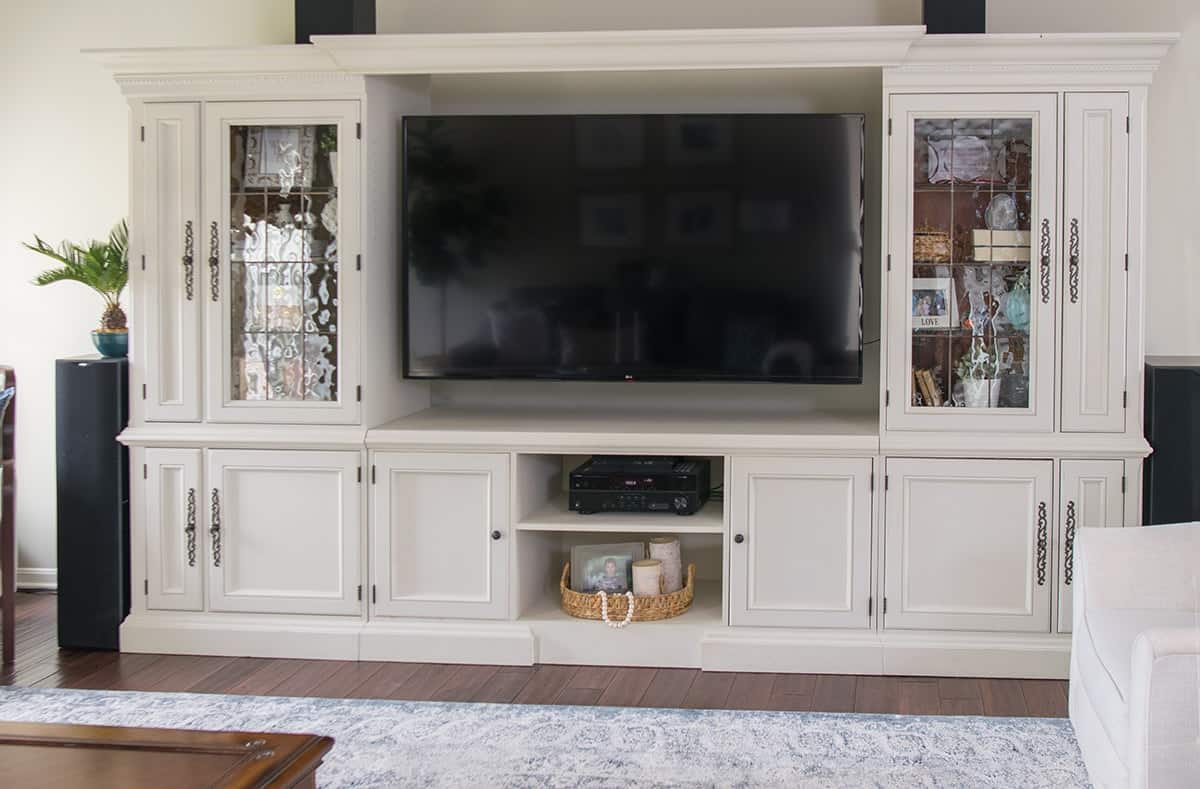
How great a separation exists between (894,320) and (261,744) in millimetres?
2345

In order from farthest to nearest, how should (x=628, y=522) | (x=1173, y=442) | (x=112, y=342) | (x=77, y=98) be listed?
1. (x=77, y=98)
2. (x=112, y=342)
3. (x=628, y=522)
4. (x=1173, y=442)

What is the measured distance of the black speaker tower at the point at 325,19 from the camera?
391cm

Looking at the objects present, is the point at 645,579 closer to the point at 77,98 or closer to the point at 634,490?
the point at 634,490

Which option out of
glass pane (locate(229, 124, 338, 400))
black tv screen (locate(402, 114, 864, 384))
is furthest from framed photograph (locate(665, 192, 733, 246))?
glass pane (locate(229, 124, 338, 400))

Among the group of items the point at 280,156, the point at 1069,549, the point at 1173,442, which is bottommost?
the point at 1069,549

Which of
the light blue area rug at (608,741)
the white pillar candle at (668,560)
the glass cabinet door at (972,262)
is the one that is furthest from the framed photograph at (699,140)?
the light blue area rug at (608,741)

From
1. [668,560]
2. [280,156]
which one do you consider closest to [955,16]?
[668,560]

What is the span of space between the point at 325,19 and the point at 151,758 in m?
2.64

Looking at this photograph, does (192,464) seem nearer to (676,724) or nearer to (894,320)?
(676,724)

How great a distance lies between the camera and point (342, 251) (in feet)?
12.6

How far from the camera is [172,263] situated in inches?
154

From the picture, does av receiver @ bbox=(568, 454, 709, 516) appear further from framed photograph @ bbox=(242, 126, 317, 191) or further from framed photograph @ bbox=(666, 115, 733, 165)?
framed photograph @ bbox=(242, 126, 317, 191)

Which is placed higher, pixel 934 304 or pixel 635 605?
pixel 934 304

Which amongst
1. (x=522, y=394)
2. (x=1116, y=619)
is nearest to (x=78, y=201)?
(x=522, y=394)
